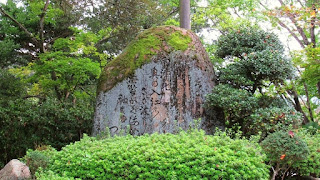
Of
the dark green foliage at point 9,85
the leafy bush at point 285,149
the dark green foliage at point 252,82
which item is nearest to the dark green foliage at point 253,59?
the dark green foliage at point 252,82

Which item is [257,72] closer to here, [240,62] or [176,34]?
[240,62]

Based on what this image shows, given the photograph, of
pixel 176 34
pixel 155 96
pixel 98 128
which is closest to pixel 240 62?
pixel 176 34

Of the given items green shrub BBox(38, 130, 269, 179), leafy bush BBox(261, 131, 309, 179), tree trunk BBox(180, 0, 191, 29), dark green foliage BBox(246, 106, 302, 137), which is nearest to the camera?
green shrub BBox(38, 130, 269, 179)

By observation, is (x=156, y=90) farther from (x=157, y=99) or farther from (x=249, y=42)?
(x=249, y=42)

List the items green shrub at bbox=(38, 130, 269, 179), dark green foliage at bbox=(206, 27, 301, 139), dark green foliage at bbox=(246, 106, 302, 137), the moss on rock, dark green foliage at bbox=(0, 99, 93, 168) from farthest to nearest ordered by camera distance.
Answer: dark green foliage at bbox=(0, 99, 93, 168)
the moss on rock
dark green foliage at bbox=(206, 27, 301, 139)
dark green foliage at bbox=(246, 106, 302, 137)
green shrub at bbox=(38, 130, 269, 179)

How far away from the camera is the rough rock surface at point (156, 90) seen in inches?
236

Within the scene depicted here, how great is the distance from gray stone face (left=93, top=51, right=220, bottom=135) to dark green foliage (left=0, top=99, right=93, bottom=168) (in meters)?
2.01

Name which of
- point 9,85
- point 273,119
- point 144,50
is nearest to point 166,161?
point 273,119

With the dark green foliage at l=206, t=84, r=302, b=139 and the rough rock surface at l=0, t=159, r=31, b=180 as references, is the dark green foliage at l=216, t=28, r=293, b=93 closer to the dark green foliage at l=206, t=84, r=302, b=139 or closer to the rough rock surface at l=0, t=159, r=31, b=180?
the dark green foliage at l=206, t=84, r=302, b=139

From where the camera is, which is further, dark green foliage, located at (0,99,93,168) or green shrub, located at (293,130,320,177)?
dark green foliage, located at (0,99,93,168)

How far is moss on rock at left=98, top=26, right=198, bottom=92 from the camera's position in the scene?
6.30m

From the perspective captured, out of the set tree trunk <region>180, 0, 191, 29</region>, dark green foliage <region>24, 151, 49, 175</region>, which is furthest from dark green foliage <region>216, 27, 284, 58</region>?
dark green foliage <region>24, 151, 49, 175</region>

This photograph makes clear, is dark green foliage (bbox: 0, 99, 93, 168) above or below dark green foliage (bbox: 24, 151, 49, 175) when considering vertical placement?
above

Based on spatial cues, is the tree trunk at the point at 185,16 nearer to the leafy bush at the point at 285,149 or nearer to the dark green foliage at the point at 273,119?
the dark green foliage at the point at 273,119
